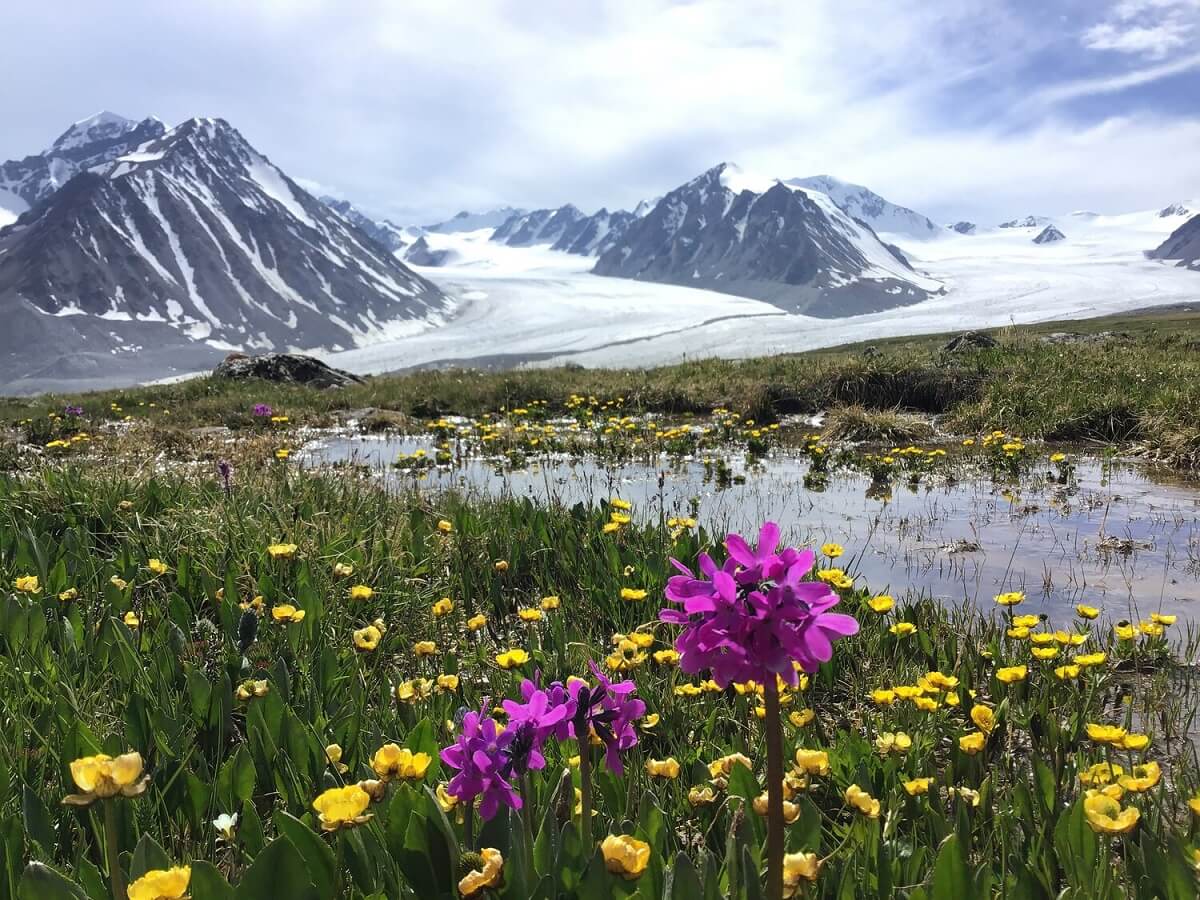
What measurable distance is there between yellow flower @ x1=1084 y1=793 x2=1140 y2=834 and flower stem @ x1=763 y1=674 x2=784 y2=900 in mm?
912

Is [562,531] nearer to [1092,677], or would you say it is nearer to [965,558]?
[965,558]

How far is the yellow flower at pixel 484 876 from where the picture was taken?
4.86 feet

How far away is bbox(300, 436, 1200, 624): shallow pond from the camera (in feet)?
15.1

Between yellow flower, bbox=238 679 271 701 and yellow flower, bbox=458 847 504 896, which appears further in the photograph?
yellow flower, bbox=238 679 271 701

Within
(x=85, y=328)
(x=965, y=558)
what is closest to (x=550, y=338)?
(x=85, y=328)

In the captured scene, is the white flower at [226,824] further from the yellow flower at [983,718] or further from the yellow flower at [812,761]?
the yellow flower at [983,718]

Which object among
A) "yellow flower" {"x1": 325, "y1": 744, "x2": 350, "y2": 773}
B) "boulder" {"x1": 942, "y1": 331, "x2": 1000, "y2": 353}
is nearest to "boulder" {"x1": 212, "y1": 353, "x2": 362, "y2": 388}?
"boulder" {"x1": 942, "y1": 331, "x2": 1000, "y2": 353}

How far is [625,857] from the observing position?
5.05ft

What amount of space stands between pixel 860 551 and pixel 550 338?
425 ft

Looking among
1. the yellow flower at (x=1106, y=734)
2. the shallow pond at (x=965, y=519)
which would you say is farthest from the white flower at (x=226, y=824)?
the shallow pond at (x=965, y=519)

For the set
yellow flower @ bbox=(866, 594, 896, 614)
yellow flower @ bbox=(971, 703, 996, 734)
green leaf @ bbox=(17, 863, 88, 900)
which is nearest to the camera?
green leaf @ bbox=(17, 863, 88, 900)

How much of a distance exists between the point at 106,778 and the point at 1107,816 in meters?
2.12

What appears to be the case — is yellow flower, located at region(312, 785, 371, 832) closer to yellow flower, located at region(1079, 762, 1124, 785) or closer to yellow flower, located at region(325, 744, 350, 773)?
yellow flower, located at region(325, 744, 350, 773)

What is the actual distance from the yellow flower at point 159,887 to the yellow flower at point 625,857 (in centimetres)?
79
